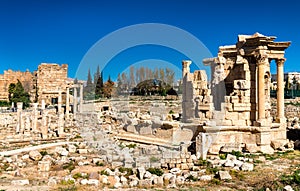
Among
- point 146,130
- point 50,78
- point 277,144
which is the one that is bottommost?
point 277,144

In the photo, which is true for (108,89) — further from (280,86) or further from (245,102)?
(245,102)

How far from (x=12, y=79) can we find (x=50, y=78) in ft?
33.0

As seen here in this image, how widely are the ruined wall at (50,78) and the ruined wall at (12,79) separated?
626cm

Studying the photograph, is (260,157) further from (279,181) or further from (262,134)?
(279,181)

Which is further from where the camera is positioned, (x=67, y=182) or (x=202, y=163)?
(x=202, y=163)

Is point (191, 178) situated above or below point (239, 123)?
below

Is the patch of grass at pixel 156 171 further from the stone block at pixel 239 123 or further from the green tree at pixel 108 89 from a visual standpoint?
the green tree at pixel 108 89

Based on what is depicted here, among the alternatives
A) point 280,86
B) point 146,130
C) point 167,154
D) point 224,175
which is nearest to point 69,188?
point 224,175

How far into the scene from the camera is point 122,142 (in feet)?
55.7

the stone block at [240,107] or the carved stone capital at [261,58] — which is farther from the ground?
the carved stone capital at [261,58]

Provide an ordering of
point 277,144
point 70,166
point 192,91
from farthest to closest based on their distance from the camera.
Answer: point 192,91 → point 277,144 → point 70,166

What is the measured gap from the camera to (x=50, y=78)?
150ft

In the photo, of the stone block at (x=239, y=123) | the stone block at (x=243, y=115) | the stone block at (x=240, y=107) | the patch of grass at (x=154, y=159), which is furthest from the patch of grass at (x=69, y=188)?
the stone block at (x=243, y=115)

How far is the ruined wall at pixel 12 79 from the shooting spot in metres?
51.1
